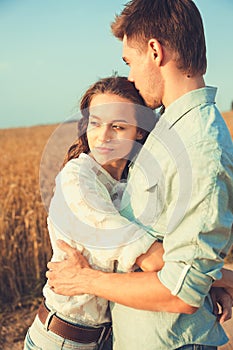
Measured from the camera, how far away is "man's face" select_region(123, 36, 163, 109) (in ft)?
5.49

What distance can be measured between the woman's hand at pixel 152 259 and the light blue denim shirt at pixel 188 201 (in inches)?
1.8

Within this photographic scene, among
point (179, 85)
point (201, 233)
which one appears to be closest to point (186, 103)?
point (179, 85)

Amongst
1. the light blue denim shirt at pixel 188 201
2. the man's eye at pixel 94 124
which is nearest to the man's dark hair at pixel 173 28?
the light blue denim shirt at pixel 188 201

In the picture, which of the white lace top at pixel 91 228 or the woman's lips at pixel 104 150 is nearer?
the white lace top at pixel 91 228

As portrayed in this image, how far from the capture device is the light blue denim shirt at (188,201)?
4.89ft

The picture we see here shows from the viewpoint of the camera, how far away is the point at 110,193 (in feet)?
6.36

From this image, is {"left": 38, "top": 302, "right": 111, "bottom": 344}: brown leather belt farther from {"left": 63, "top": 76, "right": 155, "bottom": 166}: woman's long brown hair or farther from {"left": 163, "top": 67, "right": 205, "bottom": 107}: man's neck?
{"left": 163, "top": 67, "right": 205, "bottom": 107}: man's neck

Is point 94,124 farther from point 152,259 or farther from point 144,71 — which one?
point 152,259

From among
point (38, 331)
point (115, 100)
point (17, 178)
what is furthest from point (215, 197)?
point (17, 178)

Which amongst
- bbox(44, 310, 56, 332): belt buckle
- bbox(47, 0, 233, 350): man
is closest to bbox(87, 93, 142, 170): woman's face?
bbox(47, 0, 233, 350): man

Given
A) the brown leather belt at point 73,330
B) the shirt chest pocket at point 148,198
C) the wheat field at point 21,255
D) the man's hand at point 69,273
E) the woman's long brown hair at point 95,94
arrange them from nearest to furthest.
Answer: the shirt chest pocket at point 148,198
the man's hand at point 69,273
the brown leather belt at point 73,330
the woman's long brown hair at point 95,94
the wheat field at point 21,255

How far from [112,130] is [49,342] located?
0.78m

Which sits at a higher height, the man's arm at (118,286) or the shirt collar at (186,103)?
the shirt collar at (186,103)

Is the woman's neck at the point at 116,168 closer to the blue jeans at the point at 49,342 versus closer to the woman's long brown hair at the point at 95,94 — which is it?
the woman's long brown hair at the point at 95,94
